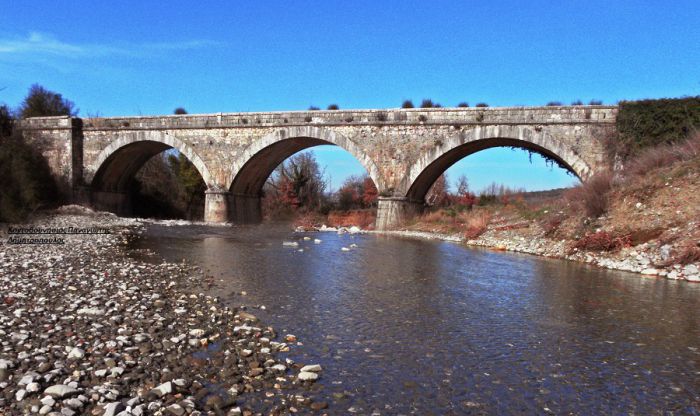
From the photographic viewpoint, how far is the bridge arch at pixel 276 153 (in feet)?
78.9

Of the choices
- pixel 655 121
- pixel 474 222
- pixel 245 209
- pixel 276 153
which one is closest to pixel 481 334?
pixel 474 222

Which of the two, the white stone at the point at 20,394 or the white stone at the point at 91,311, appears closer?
the white stone at the point at 20,394

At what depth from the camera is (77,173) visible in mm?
29812

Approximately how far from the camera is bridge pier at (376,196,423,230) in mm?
23469

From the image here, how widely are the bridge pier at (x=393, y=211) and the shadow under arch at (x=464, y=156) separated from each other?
0.46 metres

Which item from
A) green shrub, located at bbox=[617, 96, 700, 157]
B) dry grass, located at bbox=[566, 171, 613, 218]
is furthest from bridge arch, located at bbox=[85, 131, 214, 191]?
green shrub, located at bbox=[617, 96, 700, 157]

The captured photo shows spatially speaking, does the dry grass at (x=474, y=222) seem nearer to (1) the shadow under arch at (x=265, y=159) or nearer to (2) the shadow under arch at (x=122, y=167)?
(1) the shadow under arch at (x=265, y=159)

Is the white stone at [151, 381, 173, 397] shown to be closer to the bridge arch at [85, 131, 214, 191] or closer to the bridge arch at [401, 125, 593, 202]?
the bridge arch at [401, 125, 593, 202]

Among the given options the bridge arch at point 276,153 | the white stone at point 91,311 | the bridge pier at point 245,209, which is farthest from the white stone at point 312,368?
the bridge pier at point 245,209

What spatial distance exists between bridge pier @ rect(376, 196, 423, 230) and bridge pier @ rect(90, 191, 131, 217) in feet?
61.3

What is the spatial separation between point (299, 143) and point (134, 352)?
22857mm

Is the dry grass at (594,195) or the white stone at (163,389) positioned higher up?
the dry grass at (594,195)

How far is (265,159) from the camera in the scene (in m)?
27.7

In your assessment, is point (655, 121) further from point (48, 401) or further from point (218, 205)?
point (218, 205)
